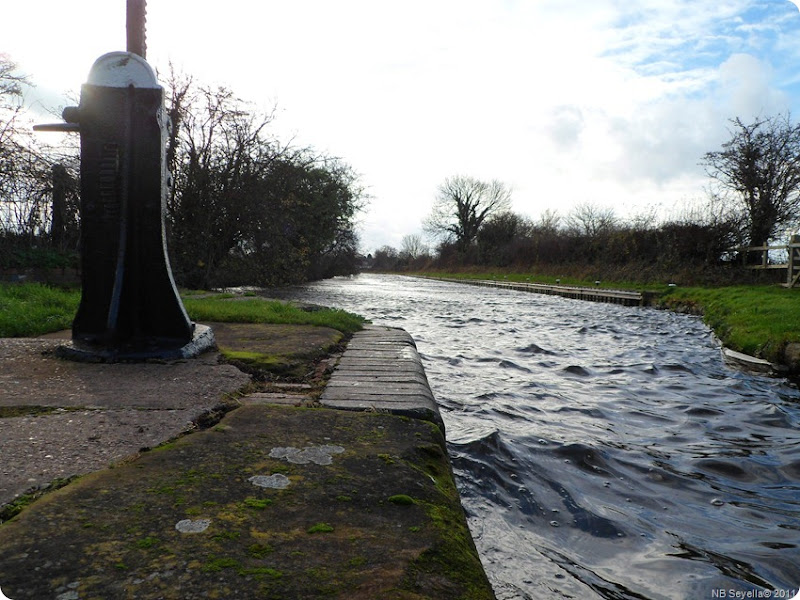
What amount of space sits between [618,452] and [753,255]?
69.5ft

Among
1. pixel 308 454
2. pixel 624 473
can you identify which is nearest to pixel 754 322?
pixel 624 473

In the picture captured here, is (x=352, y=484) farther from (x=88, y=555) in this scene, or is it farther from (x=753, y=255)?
(x=753, y=255)

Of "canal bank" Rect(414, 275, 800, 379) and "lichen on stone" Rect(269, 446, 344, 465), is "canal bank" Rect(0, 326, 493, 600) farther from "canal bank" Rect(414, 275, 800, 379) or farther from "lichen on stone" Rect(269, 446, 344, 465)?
"canal bank" Rect(414, 275, 800, 379)

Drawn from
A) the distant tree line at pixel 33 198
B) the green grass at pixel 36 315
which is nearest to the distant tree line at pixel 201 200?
the distant tree line at pixel 33 198

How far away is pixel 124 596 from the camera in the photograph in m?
1.00

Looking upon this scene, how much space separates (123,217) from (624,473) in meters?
3.46

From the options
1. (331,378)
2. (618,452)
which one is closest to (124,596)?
(331,378)

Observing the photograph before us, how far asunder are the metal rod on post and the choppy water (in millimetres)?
3390

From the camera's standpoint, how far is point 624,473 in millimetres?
3117

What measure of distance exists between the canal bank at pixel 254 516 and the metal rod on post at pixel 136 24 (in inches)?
96.5

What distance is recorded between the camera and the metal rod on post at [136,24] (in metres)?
3.50

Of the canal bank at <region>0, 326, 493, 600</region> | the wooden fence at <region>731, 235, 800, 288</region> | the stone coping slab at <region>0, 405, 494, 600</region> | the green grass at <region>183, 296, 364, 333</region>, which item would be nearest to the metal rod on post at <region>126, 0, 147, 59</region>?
the canal bank at <region>0, 326, 493, 600</region>

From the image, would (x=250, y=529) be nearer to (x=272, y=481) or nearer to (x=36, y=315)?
(x=272, y=481)

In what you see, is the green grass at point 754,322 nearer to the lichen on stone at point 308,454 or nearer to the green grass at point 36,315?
the lichen on stone at point 308,454
